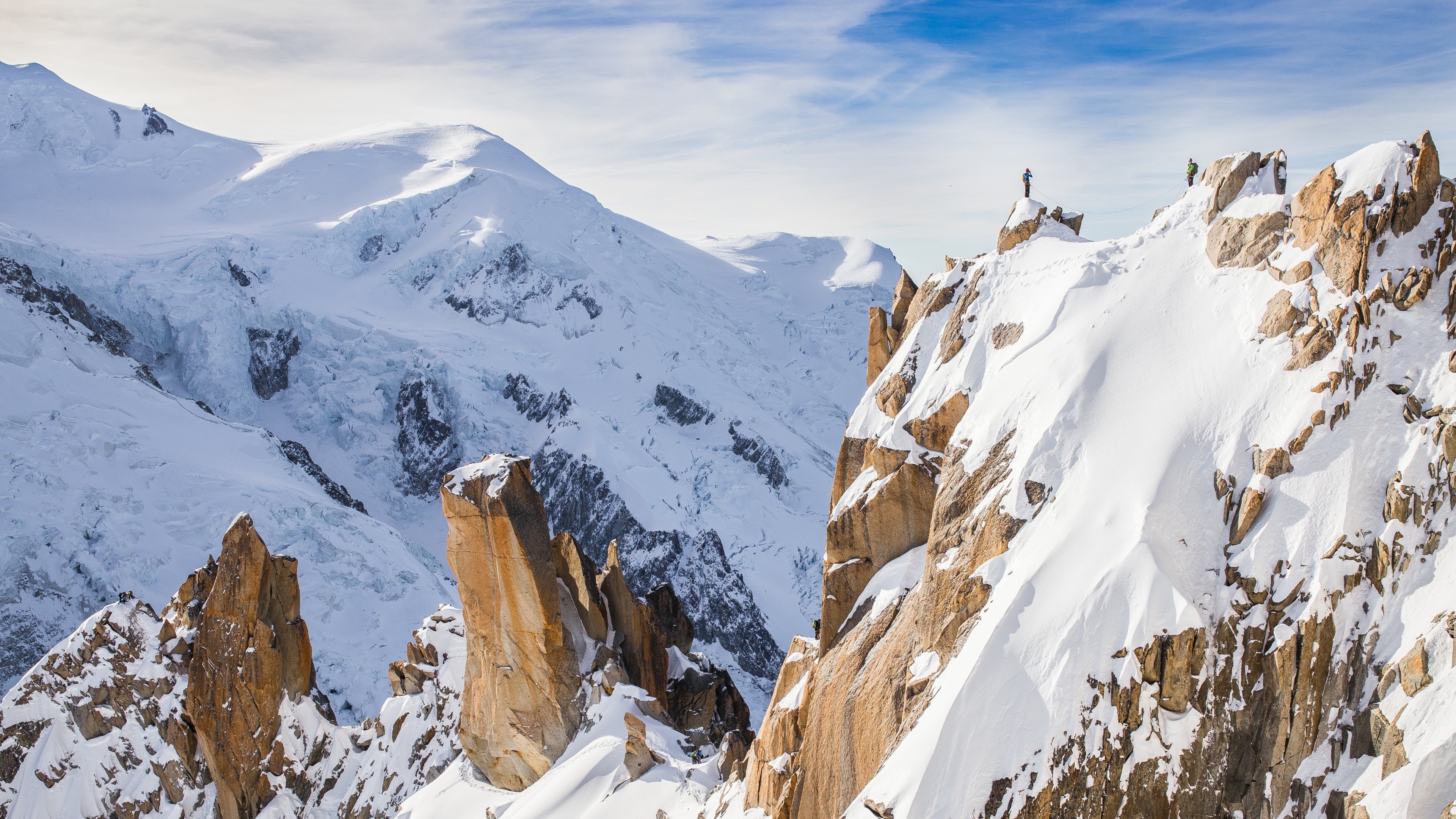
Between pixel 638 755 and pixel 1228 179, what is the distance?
20.6m

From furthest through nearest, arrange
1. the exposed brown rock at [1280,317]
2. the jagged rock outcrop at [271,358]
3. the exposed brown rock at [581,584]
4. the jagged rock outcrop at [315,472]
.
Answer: the jagged rock outcrop at [271,358]
the jagged rock outcrop at [315,472]
the exposed brown rock at [581,584]
the exposed brown rock at [1280,317]

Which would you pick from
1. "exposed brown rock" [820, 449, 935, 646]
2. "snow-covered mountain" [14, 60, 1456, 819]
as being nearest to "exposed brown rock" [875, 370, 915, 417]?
"snow-covered mountain" [14, 60, 1456, 819]

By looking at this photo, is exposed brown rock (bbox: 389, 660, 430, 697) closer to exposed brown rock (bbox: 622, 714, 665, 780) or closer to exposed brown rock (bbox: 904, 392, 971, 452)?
exposed brown rock (bbox: 622, 714, 665, 780)

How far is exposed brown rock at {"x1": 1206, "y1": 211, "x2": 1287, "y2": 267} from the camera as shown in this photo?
18.4 m

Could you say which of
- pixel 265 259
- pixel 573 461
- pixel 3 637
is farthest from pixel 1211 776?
pixel 265 259

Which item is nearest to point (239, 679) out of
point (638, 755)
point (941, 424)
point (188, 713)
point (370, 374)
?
point (188, 713)

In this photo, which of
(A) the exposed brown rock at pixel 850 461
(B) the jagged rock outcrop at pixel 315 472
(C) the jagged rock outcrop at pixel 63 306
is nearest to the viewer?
(A) the exposed brown rock at pixel 850 461

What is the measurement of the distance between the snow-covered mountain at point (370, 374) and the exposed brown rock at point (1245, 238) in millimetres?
49195

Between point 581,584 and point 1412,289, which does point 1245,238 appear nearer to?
point 1412,289

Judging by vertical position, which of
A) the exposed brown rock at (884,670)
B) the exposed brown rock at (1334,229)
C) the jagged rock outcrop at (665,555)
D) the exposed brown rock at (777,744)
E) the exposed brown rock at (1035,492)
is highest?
the exposed brown rock at (1334,229)

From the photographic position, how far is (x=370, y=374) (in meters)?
97.0

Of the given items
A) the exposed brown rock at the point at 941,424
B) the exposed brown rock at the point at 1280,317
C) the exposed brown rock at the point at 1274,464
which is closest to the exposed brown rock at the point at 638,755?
the exposed brown rock at the point at 941,424

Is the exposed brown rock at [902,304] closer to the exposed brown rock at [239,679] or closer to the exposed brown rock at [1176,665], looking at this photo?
the exposed brown rock at [1176,665]

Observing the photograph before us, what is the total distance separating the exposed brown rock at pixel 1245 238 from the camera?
18438 mm
